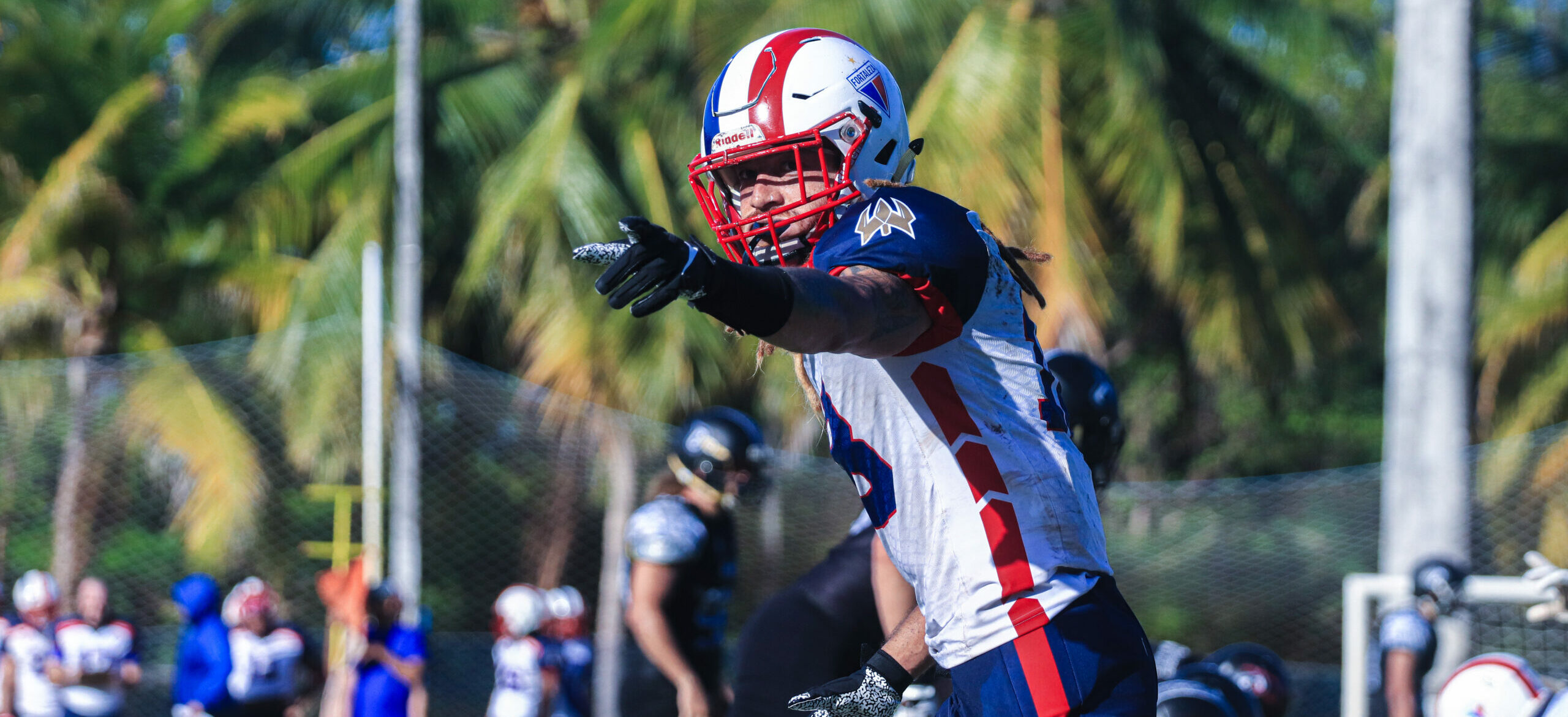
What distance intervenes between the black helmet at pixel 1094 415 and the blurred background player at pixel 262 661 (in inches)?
277

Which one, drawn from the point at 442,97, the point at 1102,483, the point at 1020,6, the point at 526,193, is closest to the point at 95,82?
the point at 442,97

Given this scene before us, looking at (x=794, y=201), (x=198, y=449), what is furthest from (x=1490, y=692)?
(x=198, y=449)

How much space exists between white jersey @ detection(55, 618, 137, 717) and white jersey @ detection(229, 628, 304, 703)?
1.23 m

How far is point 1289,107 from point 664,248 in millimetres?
14597

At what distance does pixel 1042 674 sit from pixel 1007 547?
20cm

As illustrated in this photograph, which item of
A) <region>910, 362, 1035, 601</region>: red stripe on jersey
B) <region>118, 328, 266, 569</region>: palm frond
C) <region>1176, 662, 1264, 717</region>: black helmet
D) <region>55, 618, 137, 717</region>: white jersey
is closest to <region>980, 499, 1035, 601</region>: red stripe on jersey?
<region>910, 362, 1035, 601</region>: red stripe on jersey

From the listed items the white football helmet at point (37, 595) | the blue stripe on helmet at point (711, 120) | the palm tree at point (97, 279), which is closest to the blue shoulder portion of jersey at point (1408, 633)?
the blue stripe on helmet at point (711, 120)

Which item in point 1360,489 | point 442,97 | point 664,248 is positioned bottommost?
point 1360,489

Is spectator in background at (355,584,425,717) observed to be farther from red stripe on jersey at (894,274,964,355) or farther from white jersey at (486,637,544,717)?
red stripe on jersey at (894,274,964,355)

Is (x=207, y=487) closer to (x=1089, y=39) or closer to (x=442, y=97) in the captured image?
(x=442, y=97)

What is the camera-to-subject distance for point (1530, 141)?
60.1 feet

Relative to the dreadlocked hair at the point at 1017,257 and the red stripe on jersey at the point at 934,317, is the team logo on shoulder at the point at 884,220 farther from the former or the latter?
the dreadlocked hair at the point at 1017,257

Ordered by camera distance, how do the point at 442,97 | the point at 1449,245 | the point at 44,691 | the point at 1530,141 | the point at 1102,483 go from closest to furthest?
1. the point at 1102,483
2. the point at 1449,245
3. the point at 44,691
4. the point at 442,97
5. the point at 1530,141

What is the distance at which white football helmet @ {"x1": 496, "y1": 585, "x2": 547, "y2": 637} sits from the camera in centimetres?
1039
